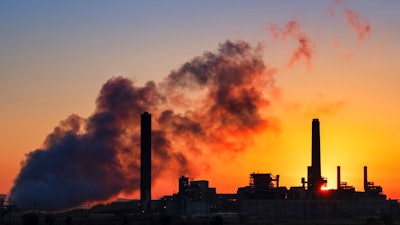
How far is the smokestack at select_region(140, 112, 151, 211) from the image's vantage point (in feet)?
452

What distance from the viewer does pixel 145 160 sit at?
452 ft

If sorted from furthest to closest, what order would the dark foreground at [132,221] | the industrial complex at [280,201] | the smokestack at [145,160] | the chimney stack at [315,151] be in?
1. the chimney stack at [315,151]
2. the industrial complex at [280,201]
3. the smokestack at [145,160]
4. the dark foreground at [132,221]

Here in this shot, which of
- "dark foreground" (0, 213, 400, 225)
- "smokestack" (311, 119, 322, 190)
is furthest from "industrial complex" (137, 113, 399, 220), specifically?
"dark foreground" (0, 213, 400, 225)

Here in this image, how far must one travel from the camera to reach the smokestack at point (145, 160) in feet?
452

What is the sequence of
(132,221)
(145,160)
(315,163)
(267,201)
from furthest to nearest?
1. (315,163)
2. (267,201)
3. (145,160)
4. (132,221)

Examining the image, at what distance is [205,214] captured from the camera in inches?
5541

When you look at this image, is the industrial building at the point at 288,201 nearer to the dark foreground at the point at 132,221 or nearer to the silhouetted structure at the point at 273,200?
the silhouetted structure at the point at 273,200

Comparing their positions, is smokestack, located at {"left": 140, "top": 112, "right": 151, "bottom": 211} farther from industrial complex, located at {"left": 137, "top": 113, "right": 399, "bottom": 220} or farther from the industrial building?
the industrial building

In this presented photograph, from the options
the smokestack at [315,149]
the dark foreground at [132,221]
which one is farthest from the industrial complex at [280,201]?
the dark foreground at [132,221]

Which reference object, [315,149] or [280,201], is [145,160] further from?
[315,149]

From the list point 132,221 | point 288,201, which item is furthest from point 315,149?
point 132,221

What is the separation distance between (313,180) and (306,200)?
6.17 metres

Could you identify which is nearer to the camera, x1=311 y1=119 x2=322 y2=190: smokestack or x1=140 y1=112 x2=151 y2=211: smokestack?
x1=140 y1=112 x2=151 y2=211: smokestack

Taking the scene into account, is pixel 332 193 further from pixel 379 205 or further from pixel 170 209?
pixel 170 209
